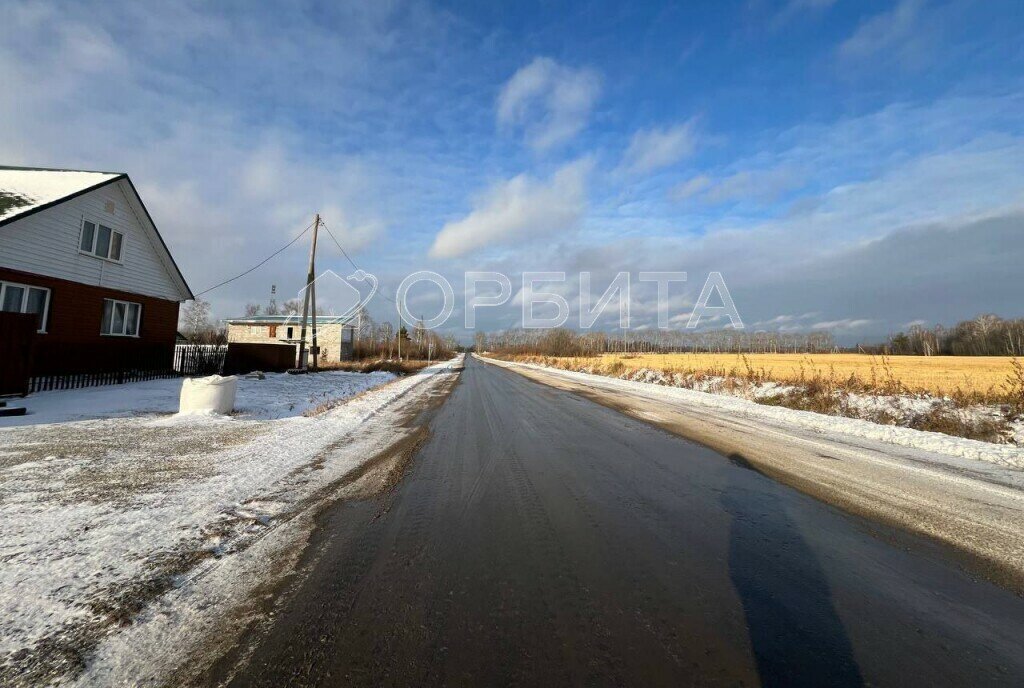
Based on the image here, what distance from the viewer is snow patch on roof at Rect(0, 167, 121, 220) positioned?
12219 millimetres

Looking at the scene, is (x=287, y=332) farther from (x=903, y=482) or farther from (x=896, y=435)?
(x=903, y=482)

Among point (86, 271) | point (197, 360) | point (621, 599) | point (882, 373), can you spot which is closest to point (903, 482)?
point (621, 599)

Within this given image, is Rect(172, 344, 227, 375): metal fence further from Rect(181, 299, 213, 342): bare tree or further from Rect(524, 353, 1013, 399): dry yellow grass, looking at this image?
Rect(181, 299, 213, 342): bare tree

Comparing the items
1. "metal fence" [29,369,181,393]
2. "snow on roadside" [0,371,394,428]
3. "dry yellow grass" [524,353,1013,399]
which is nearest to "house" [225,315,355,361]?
"dry yellow grass" [524,353,1013,399]

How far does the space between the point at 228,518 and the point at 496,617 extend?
2756 mm

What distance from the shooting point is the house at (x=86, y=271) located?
11938mm

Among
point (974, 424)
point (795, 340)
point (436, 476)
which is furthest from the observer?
point (795, 340)

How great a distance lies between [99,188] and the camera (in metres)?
14.3

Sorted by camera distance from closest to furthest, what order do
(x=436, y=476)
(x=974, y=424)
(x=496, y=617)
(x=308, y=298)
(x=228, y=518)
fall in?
(x=496, y=617)
(x=228, y=518)
(x=436, y=476)
(x=974, y=424)
(x=308, y=298)

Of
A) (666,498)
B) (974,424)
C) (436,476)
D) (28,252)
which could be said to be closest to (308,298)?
(28,252)

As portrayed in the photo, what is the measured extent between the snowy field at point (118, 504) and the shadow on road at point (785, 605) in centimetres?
346

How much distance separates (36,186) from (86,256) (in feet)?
8.93

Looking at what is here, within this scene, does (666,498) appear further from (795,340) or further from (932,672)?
Result: (795,340)

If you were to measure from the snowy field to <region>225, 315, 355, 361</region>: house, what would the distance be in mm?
39277
